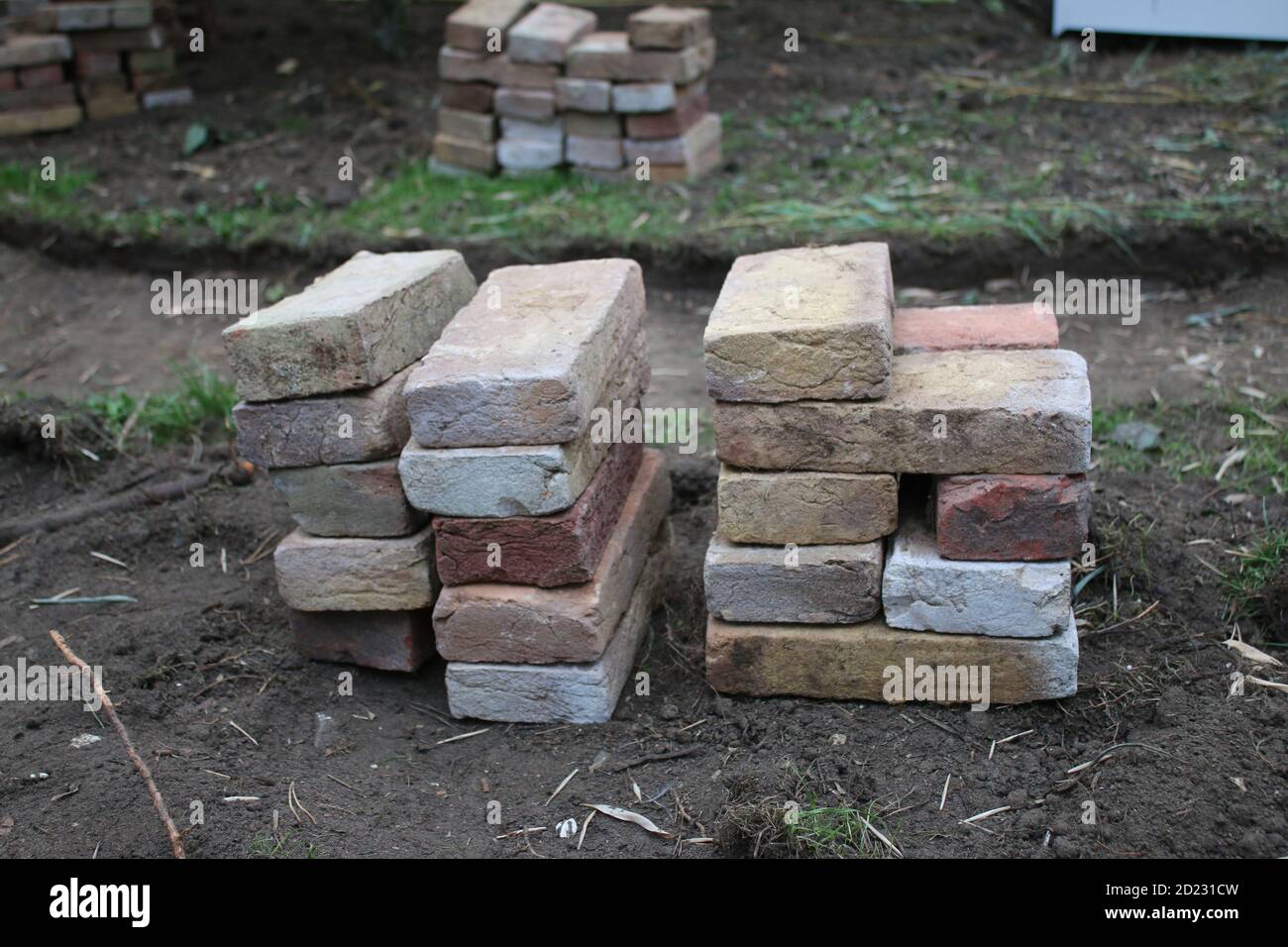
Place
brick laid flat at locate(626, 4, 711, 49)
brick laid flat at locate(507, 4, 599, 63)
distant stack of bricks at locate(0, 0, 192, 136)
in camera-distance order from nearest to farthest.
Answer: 1. brick laid flat at locate(626, 4, 711, 49)
2. brick laid flat at locate(507, 4, 599, 63)
3. distant stack of bricks at locate(0, 0, 192, 136)

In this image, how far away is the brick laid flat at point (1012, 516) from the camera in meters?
3.90

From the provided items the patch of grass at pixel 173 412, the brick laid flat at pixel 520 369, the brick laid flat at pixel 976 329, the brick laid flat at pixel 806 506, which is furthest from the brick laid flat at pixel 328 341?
the patch of grass at pixel 173 412

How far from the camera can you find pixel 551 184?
880 centimetres

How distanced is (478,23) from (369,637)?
548 cm

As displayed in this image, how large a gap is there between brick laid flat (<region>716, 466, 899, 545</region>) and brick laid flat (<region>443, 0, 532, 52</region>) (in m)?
5.60

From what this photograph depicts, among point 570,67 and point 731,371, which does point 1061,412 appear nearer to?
point 731,371

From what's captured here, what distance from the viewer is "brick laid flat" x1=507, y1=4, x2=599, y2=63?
339 inches

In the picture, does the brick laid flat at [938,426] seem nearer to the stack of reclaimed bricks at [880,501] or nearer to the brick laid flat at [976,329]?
the stack of reclaimed bricks at [880,501]

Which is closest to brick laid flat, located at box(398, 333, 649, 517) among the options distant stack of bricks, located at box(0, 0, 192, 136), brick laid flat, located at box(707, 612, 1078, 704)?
brick laid flat, located at box(707, 612, 1078, 704)

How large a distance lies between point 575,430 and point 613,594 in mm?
664

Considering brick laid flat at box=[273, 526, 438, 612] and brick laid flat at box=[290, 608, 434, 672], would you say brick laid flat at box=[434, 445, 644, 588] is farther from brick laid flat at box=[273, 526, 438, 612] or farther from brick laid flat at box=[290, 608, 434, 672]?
brick laid flat at box=[290, 608, 434, 672]

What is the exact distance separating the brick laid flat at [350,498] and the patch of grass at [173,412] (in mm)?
2207

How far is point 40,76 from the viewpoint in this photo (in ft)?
33.7

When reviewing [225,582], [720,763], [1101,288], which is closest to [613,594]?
[720,763]
